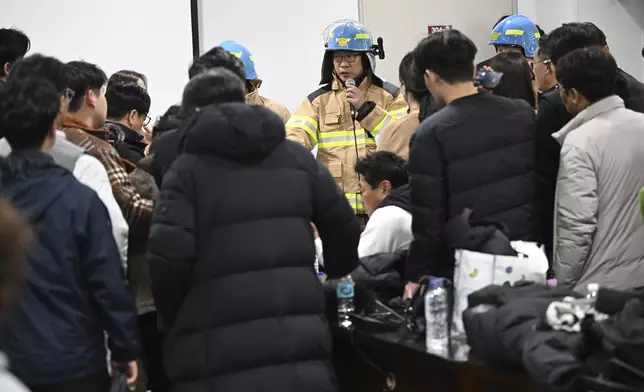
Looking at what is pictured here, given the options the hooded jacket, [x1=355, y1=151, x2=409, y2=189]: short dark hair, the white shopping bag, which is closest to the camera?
the white shopping bag

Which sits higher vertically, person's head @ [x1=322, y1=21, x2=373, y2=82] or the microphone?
person's head @ [x1=322, y1=21, x2=373, y2=82]

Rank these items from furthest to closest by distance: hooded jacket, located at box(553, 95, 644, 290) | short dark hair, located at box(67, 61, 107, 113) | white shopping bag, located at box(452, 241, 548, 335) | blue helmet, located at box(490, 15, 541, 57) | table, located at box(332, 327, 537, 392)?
blue helmet, located at box(490, 15, 541, 57)
short dark hair, located at box(67, 61, 107, 113)
hooded jacket, located at box(553, 95, 644, 290)
white shopping bag, located at box(452, 241, 548, 335)
table, located at box(332, 327, 537, 392)

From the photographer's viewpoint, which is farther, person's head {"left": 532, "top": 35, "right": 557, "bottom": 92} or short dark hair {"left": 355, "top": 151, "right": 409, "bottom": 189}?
person's head {"left": 532, "top": 35, "right": 557, "bottom": 92}

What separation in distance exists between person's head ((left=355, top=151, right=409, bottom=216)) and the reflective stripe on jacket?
0.89m

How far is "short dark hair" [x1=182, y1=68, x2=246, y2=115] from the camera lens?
274 cm

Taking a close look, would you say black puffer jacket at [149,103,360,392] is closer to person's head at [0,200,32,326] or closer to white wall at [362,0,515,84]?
person's head at [0,200,32,326]

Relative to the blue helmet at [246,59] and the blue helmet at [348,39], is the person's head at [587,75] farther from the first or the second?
the blue helmet at [246,59]

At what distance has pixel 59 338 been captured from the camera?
2.52 metres

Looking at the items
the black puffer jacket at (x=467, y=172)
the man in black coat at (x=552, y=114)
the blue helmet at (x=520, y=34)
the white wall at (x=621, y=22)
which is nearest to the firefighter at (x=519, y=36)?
the blue helmet at (x=520, y=34)

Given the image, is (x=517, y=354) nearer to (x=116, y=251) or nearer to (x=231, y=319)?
(x=231, y=319)

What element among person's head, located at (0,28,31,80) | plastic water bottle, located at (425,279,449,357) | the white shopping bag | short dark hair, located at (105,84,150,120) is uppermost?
person's head, located at (0,28,31,80)

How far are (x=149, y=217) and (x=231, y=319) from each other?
76cm

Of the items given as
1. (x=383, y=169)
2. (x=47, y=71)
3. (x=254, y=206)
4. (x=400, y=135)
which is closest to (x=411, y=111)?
(x=400, y=135)

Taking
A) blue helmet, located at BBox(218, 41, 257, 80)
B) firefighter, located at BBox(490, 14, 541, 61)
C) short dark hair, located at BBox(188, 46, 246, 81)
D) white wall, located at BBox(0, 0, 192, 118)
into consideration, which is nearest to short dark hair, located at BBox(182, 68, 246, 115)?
short dark hair, located at BBox(188, 46, 246, 81)
